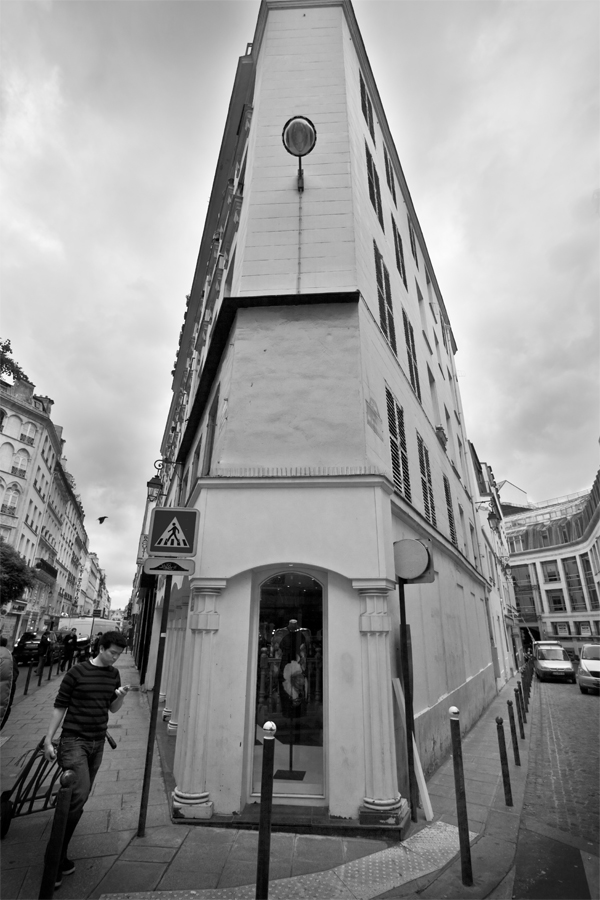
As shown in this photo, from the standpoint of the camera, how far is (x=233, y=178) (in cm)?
1369

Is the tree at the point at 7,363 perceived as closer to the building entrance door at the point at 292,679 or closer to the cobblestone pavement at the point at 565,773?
the building entrance door at the point at 292,679

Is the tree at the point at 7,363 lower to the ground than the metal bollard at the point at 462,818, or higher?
higher

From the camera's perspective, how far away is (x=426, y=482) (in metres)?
11.2

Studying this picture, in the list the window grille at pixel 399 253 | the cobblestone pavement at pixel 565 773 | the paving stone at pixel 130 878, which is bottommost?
the cobblestone pavement at pixel 565 773

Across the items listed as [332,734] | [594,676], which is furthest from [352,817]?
[594,676]

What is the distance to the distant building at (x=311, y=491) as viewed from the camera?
5.49 m

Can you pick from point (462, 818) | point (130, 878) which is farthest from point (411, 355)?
point (130, 878)

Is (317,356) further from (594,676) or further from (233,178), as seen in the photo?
(594,676)

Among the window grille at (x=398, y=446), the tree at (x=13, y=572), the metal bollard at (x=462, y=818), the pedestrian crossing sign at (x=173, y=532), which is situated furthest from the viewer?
the tree at (x=13, y=572)

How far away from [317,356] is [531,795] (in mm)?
7171

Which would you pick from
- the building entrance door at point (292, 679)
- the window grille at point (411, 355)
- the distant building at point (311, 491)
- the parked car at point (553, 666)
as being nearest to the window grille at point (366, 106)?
the distant building at point (311, 491)

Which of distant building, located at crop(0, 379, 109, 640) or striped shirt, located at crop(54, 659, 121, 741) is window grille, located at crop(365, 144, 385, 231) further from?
distant building, located at crop(0, 379, 109, 640)

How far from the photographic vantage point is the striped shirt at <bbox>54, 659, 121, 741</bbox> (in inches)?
171

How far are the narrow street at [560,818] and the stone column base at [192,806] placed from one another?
310 cm
